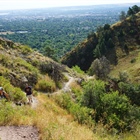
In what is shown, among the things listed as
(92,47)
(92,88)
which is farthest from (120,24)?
(92,88)

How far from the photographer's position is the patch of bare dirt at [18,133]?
10149 millimetres

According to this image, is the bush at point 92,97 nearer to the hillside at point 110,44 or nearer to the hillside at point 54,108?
the hillside at point 54,108

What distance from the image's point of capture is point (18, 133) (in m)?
10.5

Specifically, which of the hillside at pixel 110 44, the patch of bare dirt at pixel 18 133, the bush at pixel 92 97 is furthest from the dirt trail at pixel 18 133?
the hillside at pixel 110 44

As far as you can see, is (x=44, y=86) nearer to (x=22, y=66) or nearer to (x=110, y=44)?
(x=22, y=66)

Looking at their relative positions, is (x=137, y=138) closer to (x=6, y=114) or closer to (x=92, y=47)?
(x=6, y=114)

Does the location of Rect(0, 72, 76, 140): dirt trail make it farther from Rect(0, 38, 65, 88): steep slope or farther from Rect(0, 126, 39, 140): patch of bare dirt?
Rect(0, 38, 65, 88): steep slope

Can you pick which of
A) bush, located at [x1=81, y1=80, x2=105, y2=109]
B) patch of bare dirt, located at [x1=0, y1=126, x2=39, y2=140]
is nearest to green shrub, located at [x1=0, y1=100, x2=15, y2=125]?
patch of bare dirt, located at [x1=0, y1=126, x2=39, y2=140]

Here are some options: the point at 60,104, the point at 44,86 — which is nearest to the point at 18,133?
the point at 60,104

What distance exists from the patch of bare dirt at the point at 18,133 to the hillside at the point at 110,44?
329 ft

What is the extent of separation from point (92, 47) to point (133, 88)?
241ft

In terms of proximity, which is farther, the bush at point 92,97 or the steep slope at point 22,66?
the steep slope at point 22,66

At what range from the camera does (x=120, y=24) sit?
410ft

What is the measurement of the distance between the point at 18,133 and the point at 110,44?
11069 cm
